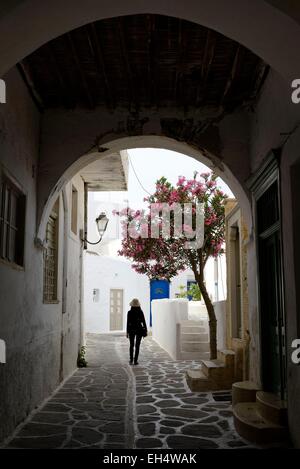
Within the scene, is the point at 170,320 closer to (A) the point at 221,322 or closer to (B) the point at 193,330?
(B) the point at 193,330

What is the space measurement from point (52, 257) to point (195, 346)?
5378 millimetres

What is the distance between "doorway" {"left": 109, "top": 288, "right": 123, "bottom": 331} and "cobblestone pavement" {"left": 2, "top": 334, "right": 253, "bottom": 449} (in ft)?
44.4

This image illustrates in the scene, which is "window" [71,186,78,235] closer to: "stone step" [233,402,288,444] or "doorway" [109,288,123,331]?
"stone step" [233,402,288,444]

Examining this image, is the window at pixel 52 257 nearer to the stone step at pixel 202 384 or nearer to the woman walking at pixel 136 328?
the stone step at pixel 202 384

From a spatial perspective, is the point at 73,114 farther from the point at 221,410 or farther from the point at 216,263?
the point at 216,263

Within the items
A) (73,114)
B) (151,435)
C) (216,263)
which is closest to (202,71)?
(73,114)

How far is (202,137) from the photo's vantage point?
6910 millimetres

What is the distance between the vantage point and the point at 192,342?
1227 centimetres

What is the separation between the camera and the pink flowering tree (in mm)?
10219

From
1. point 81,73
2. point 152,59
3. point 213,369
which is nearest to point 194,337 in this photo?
point 213,369

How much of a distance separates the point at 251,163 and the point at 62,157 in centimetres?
269

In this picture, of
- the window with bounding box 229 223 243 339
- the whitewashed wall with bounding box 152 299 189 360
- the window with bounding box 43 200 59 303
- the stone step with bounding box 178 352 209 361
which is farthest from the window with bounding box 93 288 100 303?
the window with bounding box 43 200 59 303

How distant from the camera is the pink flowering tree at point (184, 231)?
A: 33.5ft
